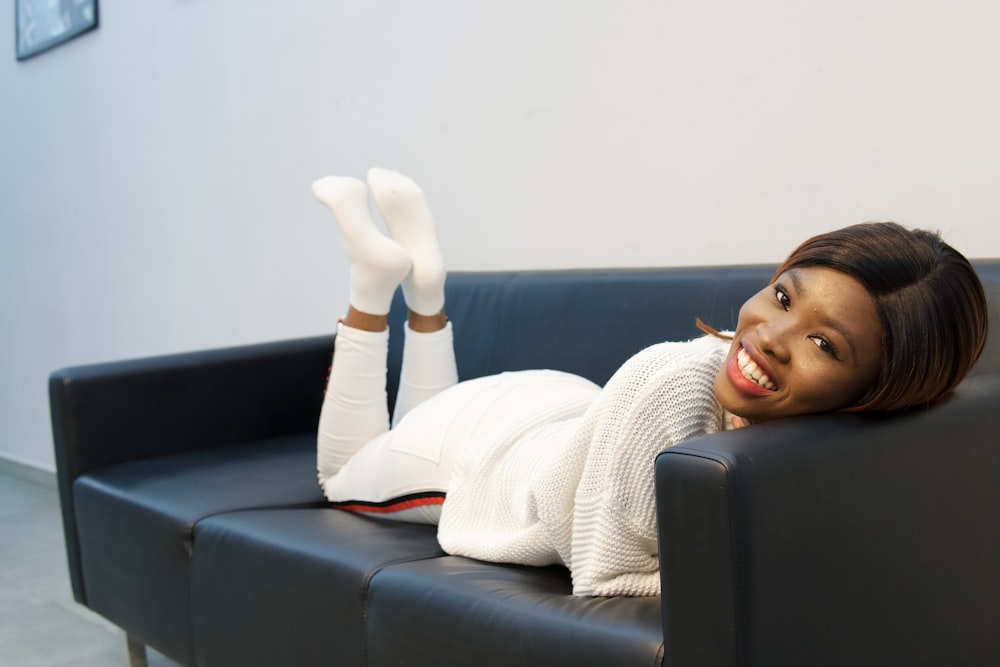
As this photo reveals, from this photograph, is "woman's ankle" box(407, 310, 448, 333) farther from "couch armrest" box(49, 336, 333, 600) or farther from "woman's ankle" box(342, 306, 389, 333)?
"couch armrest" box(49, 336, 333, 600)

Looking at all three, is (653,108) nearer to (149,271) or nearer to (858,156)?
(858,156)

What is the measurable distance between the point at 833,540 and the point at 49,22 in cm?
395

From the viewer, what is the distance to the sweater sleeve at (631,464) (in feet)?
4.22

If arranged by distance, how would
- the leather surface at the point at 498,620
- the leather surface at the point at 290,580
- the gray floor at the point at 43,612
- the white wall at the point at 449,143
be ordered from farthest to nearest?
the gray floor at the point at 43,612 < the white wall at the point at 449,143 < the leather surface at the point at 290,580 < the leather surface at the point at 498,620

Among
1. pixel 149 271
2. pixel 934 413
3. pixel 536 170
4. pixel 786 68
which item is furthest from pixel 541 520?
pixel 149 271

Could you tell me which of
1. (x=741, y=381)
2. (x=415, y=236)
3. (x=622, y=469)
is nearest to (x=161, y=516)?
(x=415, y=236)

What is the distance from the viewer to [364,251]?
1.97 m

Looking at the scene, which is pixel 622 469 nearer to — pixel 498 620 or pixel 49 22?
pixel 498 620

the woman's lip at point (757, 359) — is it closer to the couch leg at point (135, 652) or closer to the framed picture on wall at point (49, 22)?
the couch leg at point (135, 652)

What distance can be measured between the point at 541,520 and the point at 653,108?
1104 mm

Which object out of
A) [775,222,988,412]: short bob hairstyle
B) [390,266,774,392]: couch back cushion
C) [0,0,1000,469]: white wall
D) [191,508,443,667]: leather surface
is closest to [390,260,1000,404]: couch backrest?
[390,266,774,392]: couch back cushion

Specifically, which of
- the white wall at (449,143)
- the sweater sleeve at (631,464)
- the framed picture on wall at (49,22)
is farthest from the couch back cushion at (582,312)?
the framed picture on wall at (49,22)

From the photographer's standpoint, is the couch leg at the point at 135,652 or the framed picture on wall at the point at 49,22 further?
the framed picture on wall at the point at 49,22

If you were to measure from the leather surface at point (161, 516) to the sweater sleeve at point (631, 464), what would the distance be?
80 cm
